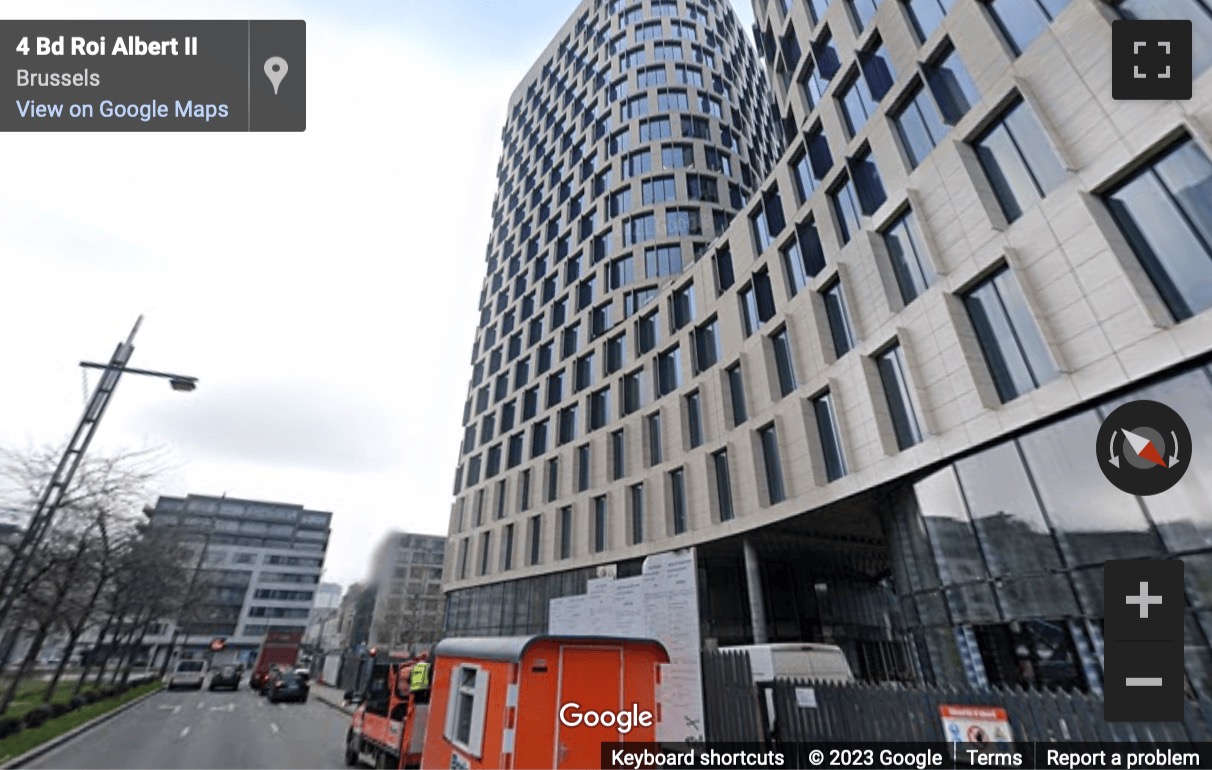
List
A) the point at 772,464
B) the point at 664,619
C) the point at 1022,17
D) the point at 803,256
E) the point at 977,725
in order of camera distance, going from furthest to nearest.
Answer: the point at 803,256
the point at 772,464
the point at 664,619
the point at 1022,17
the point at 977,725

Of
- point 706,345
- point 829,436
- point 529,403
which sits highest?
point 529,403

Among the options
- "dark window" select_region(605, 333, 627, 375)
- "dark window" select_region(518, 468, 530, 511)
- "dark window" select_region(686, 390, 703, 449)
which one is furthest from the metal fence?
"dark window" select_region(518, 468, 530, 511)

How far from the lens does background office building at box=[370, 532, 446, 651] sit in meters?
66.3

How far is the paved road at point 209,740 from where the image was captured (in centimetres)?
1393

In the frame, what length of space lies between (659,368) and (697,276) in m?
5.24

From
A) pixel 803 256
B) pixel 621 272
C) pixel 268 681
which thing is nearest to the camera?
pixel 803 256

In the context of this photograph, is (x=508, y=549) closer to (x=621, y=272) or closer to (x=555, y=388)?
(x=555, y=388)

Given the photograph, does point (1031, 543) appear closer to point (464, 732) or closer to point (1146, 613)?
point (1146, 613)

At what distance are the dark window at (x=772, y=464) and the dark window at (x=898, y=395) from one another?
4.64m

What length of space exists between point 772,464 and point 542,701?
15.0 m

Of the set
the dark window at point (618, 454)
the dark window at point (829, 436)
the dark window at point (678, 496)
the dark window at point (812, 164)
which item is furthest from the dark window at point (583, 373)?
the dark window at point (829, 436)

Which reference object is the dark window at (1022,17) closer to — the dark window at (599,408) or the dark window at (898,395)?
the dark window at (898,395)

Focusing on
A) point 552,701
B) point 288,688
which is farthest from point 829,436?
point 288,688

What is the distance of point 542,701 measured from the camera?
24.1ft
